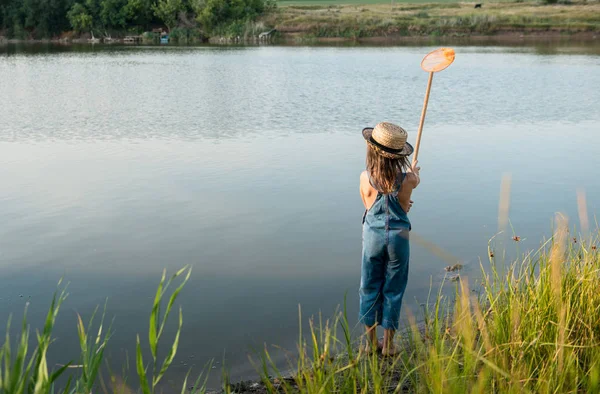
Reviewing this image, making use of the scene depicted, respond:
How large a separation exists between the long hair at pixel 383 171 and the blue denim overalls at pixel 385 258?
2 centimetres

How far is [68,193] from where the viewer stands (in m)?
8.03

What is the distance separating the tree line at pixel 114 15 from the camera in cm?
5625

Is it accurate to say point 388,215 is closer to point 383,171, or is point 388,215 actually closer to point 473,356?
point 383,171

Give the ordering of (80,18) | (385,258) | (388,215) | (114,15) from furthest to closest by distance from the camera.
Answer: (114,15) < (80,18) < (385,258) < (388,215)

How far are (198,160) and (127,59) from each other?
73.6ft

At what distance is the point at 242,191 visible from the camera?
814cm

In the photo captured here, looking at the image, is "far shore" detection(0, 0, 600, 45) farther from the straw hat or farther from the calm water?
the straw hat

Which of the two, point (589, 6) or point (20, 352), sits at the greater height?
point (589, 6)

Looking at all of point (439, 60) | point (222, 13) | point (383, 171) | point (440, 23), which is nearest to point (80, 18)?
point (222, 13)

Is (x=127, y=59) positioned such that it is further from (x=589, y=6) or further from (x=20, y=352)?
(x=589, y=6)

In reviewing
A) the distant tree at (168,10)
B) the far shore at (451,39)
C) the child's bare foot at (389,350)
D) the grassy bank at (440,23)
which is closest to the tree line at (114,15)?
the distant tree at (168,10)

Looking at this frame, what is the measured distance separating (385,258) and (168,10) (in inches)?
2206

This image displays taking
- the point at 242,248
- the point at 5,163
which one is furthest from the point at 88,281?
the point at 5,163

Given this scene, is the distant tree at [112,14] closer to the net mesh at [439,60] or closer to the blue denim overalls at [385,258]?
the net mesh at [439,60]
